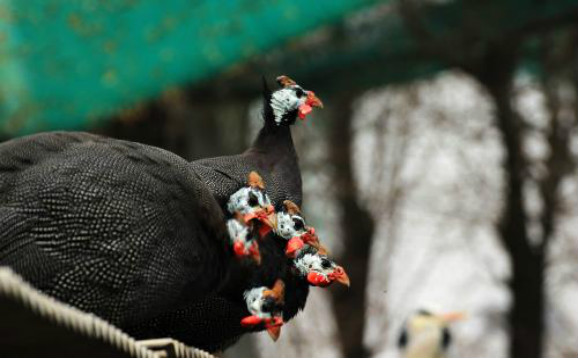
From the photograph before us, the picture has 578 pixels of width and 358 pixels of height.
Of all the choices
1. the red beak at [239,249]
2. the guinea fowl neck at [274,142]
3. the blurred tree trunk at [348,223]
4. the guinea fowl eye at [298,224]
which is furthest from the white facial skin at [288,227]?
the blurred tree trunk at [348,223]

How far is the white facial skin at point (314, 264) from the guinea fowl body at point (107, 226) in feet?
1.08

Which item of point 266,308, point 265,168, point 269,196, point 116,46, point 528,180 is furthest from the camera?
point 528,180

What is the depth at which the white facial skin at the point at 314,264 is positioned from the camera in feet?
8.22

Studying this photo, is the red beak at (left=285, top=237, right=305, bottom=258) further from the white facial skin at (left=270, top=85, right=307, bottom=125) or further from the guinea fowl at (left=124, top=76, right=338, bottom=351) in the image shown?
the white facial skin at (left=270, top=85, right=307, bottom=125)

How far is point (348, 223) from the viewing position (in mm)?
12062

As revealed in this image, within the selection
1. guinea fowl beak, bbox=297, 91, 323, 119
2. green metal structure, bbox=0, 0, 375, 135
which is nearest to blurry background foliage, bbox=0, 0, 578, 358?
green metal structure, bbox=0, 0, 375, 135

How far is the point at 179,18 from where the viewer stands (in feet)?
21.6

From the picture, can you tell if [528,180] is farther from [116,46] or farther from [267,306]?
[267,306]

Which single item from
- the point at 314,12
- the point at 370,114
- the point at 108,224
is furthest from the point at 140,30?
the point at 370,114

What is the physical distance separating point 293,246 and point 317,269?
0.10m

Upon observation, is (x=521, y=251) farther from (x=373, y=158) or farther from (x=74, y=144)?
(x=74, y=144)

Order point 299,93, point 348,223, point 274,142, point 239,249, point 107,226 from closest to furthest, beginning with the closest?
1. point 107,226
2. point 239,249
3. point 274,142
4. point 299,93
5. point 348,223

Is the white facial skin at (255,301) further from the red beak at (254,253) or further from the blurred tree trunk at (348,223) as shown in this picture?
the blurred tree trunk at (348,223)

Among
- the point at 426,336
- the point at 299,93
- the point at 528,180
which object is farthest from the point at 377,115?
the point at 299,93
